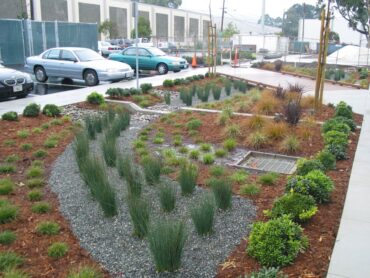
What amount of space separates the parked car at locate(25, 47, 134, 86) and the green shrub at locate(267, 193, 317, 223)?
13.5 m

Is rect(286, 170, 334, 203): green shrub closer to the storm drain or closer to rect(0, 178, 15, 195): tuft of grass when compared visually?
the storm drain

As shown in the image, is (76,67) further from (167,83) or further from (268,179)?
(268,179)

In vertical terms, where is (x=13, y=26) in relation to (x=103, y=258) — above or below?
above

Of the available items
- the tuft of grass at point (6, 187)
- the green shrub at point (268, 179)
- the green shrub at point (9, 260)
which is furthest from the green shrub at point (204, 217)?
the tuft of grass at point (6, 187)

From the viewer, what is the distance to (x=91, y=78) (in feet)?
56.6

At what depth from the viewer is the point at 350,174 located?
617 cm

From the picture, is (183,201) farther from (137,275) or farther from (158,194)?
(137,275)

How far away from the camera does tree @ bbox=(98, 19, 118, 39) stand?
192 feet

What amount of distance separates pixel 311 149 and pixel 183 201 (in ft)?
11.0

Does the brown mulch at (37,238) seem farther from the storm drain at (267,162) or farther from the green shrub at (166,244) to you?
the storm drain at (267,162)

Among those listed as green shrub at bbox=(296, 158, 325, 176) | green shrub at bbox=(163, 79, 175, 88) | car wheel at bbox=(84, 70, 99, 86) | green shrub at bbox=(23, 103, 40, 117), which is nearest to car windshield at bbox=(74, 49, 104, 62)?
car wheel at bbox=(84, 70, 99, 86)

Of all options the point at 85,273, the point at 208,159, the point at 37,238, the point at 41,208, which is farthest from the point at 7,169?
the point at 85,273

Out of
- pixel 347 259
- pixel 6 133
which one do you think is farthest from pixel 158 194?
pixel 6 133

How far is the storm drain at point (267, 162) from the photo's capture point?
680 cm
